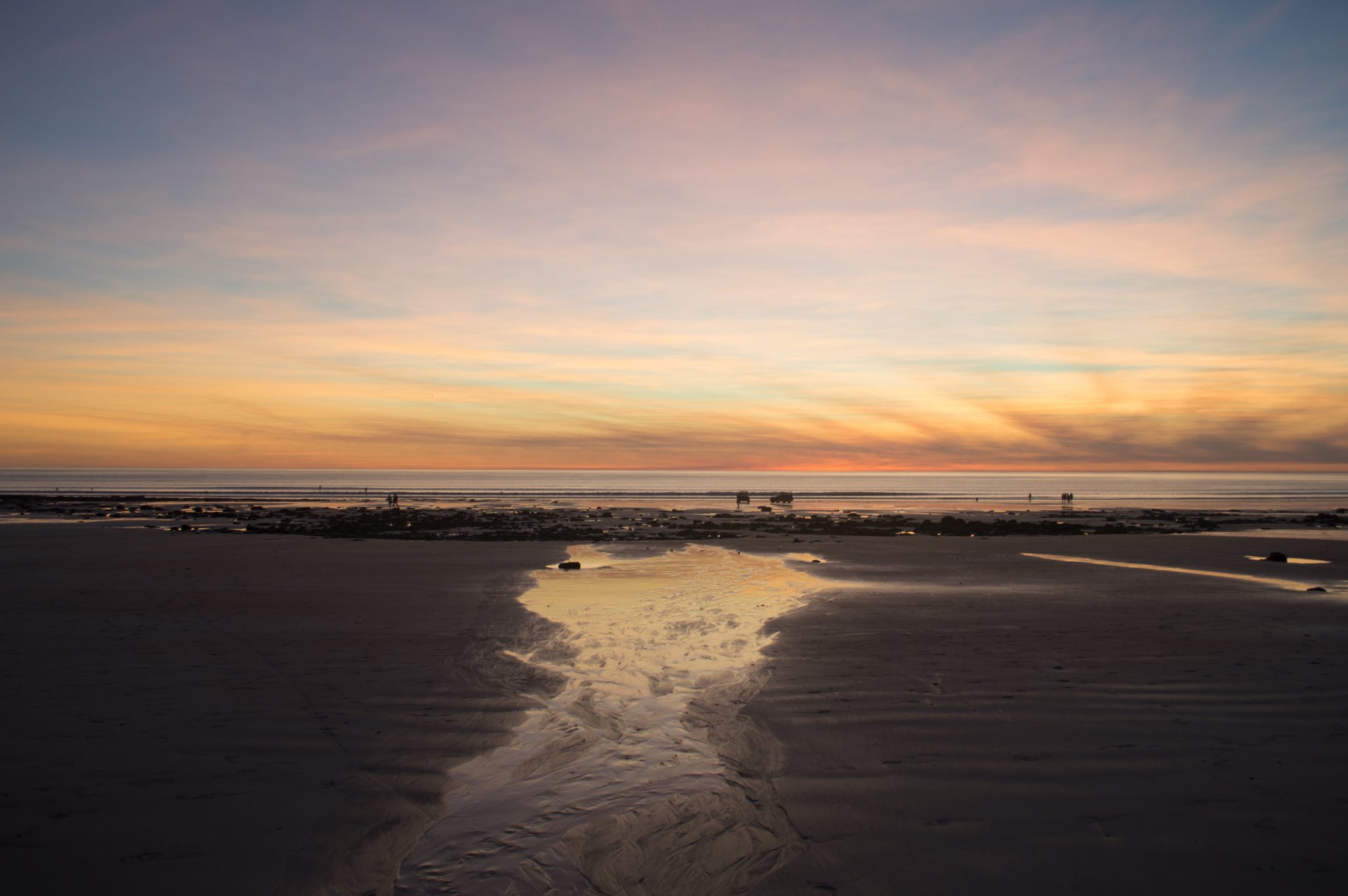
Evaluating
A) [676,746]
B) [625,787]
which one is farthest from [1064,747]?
[625,787]

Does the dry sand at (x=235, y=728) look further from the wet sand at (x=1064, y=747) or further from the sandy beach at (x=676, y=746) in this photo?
the wet sand at (x=1064, y=747)

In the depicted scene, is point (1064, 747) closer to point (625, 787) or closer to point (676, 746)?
point (676, 746)

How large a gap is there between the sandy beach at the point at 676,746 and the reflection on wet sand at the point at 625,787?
37 mm

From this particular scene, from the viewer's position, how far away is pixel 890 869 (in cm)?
527

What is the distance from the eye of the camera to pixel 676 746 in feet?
26.6

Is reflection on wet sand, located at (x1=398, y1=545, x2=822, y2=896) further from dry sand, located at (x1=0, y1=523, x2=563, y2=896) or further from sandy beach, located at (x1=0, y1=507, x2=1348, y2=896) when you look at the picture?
dry sand, located at (x1=0, y1=523, x2=563, y2=896)

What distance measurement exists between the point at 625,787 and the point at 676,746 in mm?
1193

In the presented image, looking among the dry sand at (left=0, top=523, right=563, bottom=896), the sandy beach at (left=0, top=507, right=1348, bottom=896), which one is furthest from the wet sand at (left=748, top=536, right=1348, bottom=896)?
the dry sand at (left=0, top=523, right=563, bottom=896)

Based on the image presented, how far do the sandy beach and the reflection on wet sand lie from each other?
0.04 m

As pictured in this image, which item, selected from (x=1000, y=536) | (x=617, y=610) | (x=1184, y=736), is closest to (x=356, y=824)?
(x=1184, y=736)

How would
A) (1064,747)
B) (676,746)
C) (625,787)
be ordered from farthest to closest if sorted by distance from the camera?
(676,746)
(1064,747)
(625,787)

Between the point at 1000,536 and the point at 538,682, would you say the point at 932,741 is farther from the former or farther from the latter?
the point at 1000,536

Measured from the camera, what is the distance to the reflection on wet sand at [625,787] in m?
5.44

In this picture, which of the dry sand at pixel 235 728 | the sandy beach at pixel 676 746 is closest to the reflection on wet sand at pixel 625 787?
the sandy beach at pixel 676 746
